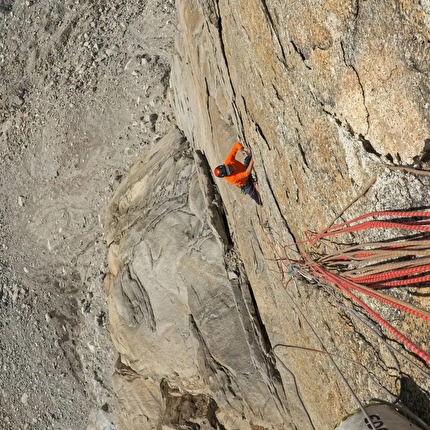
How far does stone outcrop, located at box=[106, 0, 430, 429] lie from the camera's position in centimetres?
304

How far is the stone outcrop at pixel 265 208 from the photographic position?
9.97ft

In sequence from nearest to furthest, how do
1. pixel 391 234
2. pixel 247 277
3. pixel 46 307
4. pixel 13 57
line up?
pixel 391 234 → pixel 247 277 → pixel 46 307 → pixel 13 57

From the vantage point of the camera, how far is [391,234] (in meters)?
3.23

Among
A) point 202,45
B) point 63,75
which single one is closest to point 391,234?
point 202,45

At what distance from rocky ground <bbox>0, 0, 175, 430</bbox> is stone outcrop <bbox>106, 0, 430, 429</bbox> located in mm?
1517

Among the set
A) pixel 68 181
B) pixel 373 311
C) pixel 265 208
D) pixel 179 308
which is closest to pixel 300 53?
pixel 373 311

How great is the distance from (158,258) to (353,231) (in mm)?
4725

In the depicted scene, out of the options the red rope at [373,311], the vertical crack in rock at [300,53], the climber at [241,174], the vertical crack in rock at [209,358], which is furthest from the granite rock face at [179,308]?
the vertical crack in rock at [300,53]

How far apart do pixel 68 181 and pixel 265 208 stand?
25.0 ft

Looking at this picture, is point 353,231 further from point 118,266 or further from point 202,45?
point 118,266

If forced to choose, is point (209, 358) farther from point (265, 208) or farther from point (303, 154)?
point (303, 154)

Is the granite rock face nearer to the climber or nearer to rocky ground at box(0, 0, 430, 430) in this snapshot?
rocky ground at box(0, 0, 430, 430)

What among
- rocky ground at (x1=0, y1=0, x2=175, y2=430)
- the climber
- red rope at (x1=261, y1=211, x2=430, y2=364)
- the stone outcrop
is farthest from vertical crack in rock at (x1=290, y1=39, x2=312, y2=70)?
rocky ground at (x1=0, y1=0, x2=175, y2=430)

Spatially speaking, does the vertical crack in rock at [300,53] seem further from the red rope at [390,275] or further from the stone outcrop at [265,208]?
the red rope at [390,275]
